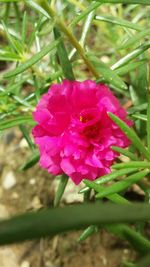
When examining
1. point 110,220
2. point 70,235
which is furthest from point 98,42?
point 110,220

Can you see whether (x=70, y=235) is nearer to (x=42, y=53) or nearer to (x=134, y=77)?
(x=134, y=77)

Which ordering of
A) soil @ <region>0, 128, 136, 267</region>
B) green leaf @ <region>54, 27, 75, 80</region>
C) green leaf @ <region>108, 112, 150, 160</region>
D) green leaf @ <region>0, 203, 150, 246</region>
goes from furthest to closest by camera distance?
soil @ <region>0, 128, 136, 267</region> → green leaf @ <region>54, 27, 75, 80</region> → green leaf @ <region>108, 112, 150, 160</region> → green leaf @ <region>0, 203, 150, 246</region>

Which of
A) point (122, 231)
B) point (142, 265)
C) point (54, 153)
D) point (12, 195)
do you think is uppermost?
point (142, 265)

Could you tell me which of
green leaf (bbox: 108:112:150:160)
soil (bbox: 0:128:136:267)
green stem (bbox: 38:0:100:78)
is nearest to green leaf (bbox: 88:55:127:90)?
green stem (bbox: 38:0:100:78)

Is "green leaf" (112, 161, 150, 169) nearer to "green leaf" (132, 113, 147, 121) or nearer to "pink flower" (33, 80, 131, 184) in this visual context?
"pink flower" (33, 80, 131, 184)

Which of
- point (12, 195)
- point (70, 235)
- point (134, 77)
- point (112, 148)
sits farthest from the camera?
point (12, 195)

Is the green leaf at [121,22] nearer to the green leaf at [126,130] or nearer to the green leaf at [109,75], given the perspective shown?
the green leaf at [109,75]
